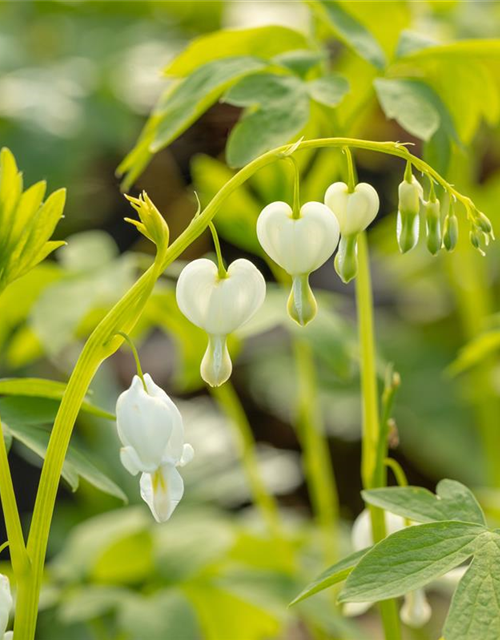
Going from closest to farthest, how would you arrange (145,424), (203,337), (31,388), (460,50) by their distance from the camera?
(145,424) → (31,388) → (460,50) → (203,337)

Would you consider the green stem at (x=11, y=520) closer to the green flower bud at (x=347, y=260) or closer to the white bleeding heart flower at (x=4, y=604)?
the white bleeding heart flower at (x=4, y=604)

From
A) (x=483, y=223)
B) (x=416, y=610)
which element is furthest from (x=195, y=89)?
(x=416, y=610)

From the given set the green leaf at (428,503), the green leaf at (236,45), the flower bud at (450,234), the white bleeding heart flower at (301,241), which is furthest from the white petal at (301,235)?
the green leaf at (236,45)

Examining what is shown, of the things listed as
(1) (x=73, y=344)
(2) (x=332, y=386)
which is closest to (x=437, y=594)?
(2) (x=332, y=386)

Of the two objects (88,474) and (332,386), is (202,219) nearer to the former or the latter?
(88,474)

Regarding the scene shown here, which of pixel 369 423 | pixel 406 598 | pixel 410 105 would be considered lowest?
pixel 406 598

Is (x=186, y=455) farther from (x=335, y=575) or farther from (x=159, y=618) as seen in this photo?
(x=159, y=618)

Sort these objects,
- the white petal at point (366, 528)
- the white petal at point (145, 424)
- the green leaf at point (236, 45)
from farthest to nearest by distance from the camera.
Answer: the green leaf at point (236, 45)
the white petal at point (366, 528)
the white petal at point (145, 424)
